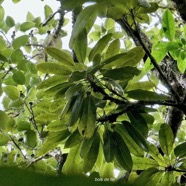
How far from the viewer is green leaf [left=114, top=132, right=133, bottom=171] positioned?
0.92 meters

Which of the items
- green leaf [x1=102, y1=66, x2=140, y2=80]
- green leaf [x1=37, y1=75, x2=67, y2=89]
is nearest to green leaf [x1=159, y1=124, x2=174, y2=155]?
green leaf [x1=102, y1=66, x2=140, y2=80]

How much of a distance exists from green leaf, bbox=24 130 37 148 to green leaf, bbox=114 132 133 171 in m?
0.51

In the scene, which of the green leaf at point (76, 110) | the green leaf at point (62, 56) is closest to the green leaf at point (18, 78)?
the green leaf at point (62, 56)

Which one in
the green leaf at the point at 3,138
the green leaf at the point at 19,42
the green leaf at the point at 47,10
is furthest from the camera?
the green leaf at the point at 47,10

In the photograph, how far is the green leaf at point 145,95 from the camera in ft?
2.86

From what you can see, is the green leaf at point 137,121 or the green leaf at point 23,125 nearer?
the green leaf at point 137,121

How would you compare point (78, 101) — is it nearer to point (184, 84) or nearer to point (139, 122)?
point (139, 122)

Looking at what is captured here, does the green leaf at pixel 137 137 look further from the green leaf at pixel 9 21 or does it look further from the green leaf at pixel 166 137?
the green leaf at pixel 9 21

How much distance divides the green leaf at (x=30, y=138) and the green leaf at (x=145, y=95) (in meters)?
0.56

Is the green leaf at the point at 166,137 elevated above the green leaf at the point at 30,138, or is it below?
below

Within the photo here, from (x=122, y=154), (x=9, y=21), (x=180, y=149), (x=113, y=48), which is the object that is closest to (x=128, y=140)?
(x=122, y=154)

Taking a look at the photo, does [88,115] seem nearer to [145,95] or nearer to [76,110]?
[76,110]

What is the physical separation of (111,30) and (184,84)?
30.2 inches

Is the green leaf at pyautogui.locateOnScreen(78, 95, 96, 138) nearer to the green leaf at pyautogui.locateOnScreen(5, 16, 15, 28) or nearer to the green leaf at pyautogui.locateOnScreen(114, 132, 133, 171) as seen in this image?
the green leaf at pyautogui.locateOnScreen(114, 132, 133, 171)
